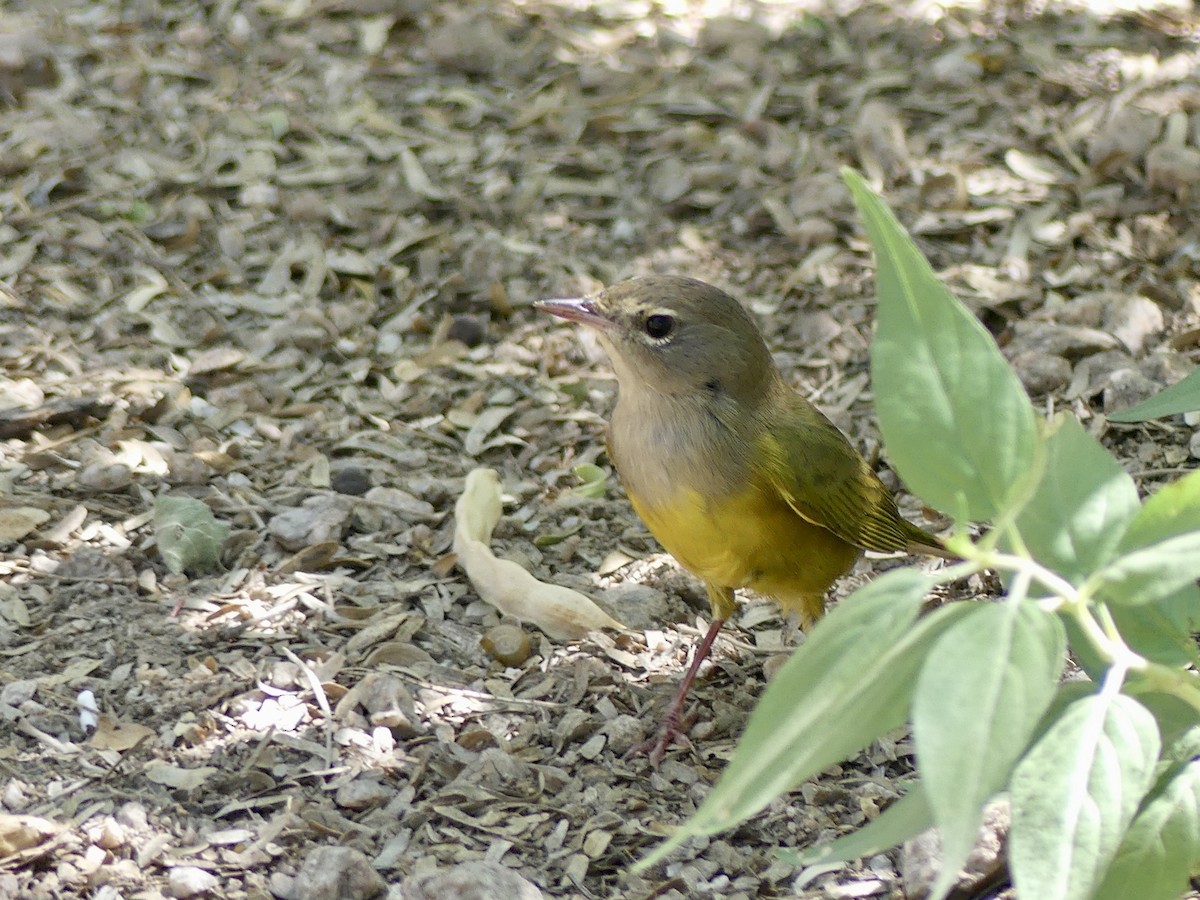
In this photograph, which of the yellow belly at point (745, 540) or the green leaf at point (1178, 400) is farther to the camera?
the yellow belly at point (745, 540)

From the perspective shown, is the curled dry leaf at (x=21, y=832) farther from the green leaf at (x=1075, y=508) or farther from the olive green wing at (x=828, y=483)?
the green leaf at (x=1075, y=508)

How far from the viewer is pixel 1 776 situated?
364 cm

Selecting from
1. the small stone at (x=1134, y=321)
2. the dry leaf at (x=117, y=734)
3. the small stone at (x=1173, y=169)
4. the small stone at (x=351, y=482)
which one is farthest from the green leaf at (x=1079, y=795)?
the small stone at (x=1173, y=169)

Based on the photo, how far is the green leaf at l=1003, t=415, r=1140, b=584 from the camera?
2139 mm

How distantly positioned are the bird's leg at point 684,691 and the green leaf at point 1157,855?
1.88 metres

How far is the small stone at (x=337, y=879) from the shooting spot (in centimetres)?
331

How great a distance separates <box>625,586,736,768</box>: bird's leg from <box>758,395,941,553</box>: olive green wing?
442 mm

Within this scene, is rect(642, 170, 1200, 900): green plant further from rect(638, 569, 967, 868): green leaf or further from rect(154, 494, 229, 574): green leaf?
rect(154, 494, 229, 574): green leaf

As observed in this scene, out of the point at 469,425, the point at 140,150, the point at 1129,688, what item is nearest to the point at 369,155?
the point at 140,150

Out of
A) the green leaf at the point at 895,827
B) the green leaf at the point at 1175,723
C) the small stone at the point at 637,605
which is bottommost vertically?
the small stone at the point at 637,605

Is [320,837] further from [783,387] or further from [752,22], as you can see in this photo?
[752,22]

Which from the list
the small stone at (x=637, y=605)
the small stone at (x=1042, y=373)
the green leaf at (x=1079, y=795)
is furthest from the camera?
the small stone at (x=1042, y=373)

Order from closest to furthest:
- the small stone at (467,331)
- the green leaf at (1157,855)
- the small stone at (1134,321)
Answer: the green leaf at (1157,855) → the small stone at (1134,321) → the small stone at (467,331)

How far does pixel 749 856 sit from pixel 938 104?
15.3ft
